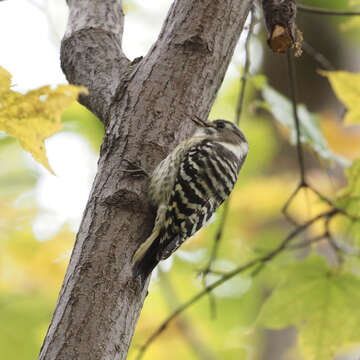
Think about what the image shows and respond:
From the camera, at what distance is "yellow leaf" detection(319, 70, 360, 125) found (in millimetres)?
2986

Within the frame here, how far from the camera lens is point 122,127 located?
2328mm

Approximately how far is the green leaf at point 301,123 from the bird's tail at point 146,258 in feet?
4.24

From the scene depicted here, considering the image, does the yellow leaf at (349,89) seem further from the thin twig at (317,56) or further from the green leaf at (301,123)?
the thin twig at (317,56)

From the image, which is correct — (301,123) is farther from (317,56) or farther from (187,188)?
(187,188)

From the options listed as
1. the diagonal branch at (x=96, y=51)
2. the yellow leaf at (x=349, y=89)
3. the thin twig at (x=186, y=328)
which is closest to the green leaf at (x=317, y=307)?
the yellow leaf at (x=349, y=89)

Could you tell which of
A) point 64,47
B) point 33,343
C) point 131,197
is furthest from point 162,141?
point 33,343

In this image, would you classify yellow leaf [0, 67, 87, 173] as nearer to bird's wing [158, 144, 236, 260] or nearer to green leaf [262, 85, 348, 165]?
bird's wing [158, 144, 236, 260]

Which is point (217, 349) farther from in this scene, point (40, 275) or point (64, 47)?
point (64, 47)

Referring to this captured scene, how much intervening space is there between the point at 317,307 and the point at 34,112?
2046 mm

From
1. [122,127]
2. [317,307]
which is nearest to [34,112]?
[122,127]

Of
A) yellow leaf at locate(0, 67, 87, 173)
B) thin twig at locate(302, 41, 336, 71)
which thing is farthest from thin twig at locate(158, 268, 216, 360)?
yellow leaf at locate(0, 67, 87, 173)

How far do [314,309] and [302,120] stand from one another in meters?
1.15

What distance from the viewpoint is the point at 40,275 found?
502 cm

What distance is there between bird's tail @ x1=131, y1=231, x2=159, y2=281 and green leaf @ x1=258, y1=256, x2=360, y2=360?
38.2 inches
